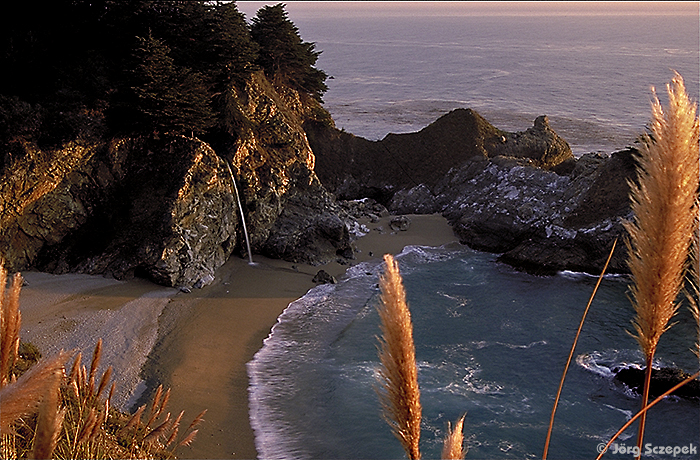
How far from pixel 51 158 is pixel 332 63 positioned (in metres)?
47.7

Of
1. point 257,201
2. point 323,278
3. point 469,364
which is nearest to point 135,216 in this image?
point 257,201

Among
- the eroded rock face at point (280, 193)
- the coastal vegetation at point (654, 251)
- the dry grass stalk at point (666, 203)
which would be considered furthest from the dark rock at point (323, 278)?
the dry grass stalk at point (666, 203)

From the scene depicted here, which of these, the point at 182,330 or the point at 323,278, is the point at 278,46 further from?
the point at 182,330

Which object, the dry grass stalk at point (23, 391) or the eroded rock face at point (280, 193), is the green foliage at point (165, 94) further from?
the dry grass stalk at point (23, 391)

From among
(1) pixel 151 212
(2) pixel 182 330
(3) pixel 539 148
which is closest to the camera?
(2) pixel 182 330

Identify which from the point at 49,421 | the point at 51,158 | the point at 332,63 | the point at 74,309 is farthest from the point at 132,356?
the point at 332,63

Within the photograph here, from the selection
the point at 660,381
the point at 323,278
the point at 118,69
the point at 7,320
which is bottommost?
the point at 660,381

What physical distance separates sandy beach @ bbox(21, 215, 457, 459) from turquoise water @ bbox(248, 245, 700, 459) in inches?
15.1

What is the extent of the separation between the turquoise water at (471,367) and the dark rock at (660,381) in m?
0.20

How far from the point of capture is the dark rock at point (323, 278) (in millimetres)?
13039

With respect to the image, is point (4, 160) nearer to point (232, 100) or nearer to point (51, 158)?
point (51, 158)

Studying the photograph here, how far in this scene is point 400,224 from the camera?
16766 millimetres

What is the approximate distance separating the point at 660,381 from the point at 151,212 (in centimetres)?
1000

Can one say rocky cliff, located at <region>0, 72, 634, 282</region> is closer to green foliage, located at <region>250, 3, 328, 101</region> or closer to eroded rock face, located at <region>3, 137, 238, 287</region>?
eroded rock face, located at <region>3, 137, 238, 287</region>
